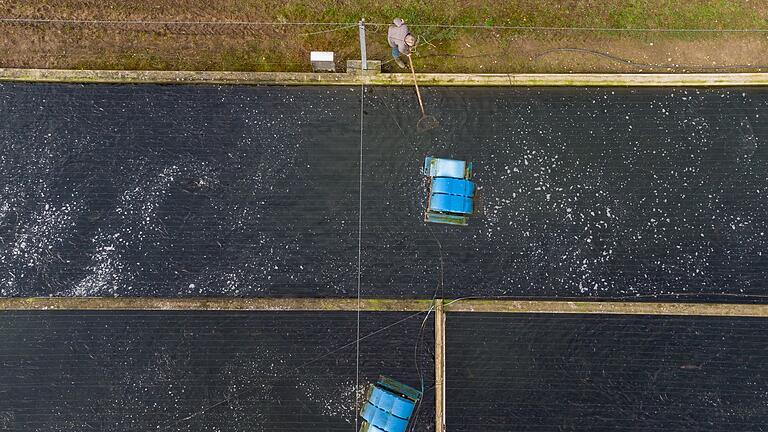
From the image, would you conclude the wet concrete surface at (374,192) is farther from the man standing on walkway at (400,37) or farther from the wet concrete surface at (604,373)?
the man standing on walkway at (400,37)

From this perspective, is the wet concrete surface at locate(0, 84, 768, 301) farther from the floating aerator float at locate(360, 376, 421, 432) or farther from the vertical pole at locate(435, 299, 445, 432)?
the floating aerator float at locate(360, 376, 421, 432)

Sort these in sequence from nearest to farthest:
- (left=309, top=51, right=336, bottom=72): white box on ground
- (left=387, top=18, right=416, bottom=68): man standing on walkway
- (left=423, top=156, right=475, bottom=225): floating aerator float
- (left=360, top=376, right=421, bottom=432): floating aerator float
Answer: (left=360, top=376, right=421, bottom=432): floating aerator float < (left=387, top=18, right=416, bottom=68): man standing on walkway < (left=423, top=156, right=475, bottom=225): floating aerator float < (left=309, top=51, right=336, bottom=72): white box on ground

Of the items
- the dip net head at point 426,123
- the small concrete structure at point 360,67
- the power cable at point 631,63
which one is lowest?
the dip net head at point 426,123

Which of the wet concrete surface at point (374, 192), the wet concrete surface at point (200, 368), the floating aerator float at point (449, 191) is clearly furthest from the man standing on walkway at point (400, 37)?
the wet concrete surface at point (200, 368)

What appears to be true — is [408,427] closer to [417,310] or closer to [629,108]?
[417,310]

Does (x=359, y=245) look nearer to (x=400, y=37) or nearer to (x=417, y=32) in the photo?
(x=400, y=37)

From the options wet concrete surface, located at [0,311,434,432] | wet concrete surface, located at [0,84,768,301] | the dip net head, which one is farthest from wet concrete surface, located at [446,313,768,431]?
the dip net head
